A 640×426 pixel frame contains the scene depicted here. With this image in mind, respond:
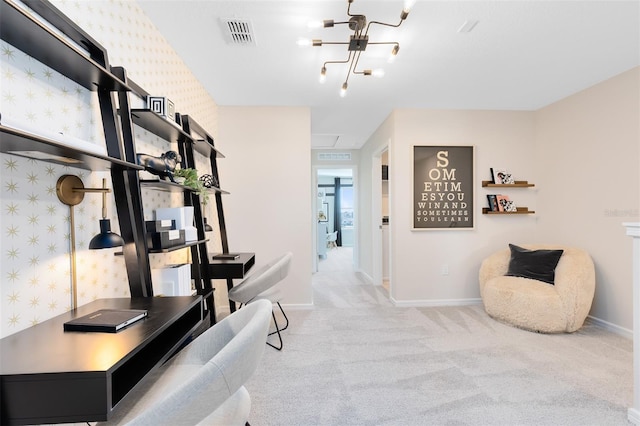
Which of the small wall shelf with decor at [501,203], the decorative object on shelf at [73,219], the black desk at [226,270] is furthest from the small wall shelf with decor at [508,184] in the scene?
the decorative object on shelf at [73,219]

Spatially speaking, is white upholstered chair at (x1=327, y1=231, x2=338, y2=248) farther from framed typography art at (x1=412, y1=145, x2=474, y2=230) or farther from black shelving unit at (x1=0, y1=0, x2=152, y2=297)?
black shelving unit at (x1=0, y1=0, x2=152, y2=297)

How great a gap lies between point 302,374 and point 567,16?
9.93 feet

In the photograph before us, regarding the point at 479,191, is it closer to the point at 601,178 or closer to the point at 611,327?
the point at 601,178

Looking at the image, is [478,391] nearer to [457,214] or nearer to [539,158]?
[457,214]

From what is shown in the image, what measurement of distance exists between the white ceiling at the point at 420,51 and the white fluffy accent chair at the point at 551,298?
1.83 meters

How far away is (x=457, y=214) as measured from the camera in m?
3.64

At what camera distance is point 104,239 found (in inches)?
48.3

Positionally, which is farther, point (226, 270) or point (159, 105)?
point (226, 270)

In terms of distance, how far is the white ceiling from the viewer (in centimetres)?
186

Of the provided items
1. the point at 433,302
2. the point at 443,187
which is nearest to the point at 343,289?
the point at 433,302

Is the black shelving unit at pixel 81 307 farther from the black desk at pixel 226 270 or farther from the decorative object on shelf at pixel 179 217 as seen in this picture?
the black desk at pixel 226 270

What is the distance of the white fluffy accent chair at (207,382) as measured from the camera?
2.39 feet

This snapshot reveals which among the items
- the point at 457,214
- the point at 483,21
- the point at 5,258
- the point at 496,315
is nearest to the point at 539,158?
the point at 457,214

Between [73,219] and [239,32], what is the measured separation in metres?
1.61
